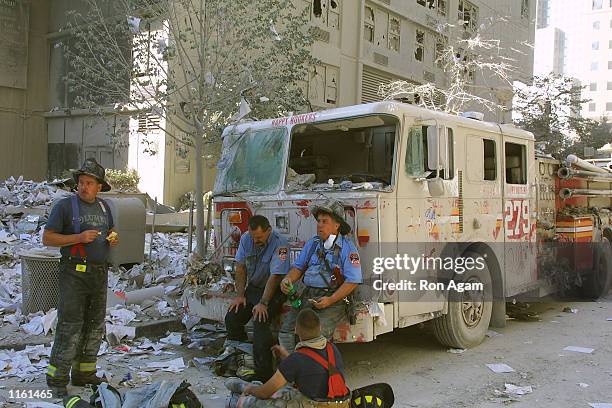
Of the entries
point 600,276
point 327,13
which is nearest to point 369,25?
point 327,13

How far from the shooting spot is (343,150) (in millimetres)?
6777

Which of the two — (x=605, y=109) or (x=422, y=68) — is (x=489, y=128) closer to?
(x=422, y=68)

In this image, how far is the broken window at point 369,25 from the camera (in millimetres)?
24219

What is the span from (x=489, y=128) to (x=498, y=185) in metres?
→ 0.67

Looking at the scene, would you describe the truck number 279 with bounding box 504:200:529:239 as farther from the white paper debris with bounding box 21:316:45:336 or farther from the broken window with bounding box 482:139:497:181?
the white paper debris with bounding box 21:316:45:336

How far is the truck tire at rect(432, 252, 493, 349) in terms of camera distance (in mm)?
6215

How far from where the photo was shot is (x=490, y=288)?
6672mm

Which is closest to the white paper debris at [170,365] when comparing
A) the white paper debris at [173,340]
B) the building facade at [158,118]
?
the white paper debris at [173,340]

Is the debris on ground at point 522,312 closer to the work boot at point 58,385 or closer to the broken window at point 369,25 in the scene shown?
the work boot at point 58,385

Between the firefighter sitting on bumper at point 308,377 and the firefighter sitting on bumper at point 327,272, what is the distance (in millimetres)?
959

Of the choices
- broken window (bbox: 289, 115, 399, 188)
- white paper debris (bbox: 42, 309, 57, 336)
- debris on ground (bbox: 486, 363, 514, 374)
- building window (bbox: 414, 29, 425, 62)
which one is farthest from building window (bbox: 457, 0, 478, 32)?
white paper debris (bbox: 42, 309, 57, 336)

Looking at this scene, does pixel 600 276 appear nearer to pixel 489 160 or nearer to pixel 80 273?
pixel 489 160

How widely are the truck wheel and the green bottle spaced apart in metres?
6.18

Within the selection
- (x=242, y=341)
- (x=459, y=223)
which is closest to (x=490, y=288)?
(x=459, y=223)
